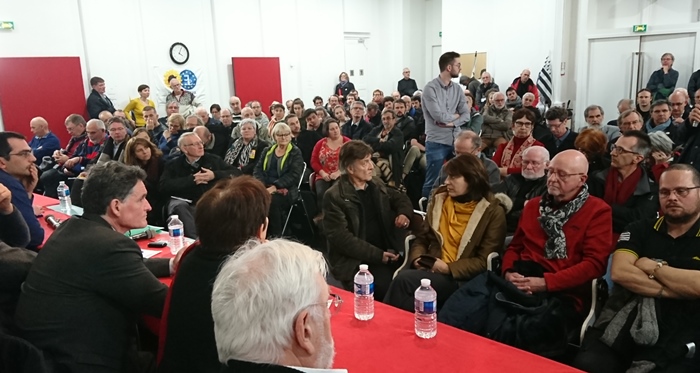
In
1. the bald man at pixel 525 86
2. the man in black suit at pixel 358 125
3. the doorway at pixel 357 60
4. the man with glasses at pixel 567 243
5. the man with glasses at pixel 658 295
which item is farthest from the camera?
the doorway at pixel 357 60

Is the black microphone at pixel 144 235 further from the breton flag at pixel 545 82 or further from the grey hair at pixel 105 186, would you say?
the breton flag at pixel 545 82

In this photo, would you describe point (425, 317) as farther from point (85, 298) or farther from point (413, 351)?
point (85, 298)

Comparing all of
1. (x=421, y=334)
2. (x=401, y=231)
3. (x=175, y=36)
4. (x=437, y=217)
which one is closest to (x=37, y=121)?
(x=175, y=36)

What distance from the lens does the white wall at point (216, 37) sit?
8.62m

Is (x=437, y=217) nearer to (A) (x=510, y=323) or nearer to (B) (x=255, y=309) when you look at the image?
(A) (x=510, y=323)

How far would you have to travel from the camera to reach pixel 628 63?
9.21 metres

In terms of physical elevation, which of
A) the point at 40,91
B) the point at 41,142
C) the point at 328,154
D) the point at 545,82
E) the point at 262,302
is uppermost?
the point at 40,91

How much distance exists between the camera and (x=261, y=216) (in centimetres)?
200

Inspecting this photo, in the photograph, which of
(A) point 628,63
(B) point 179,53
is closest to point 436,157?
(A) point 628,63

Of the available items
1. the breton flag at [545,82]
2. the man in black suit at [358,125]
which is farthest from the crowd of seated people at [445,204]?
the breton flag at [545,82]

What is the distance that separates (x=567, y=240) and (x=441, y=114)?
9.22ft

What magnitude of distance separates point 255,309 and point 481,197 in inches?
83.1

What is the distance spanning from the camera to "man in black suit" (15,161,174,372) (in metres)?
1.87

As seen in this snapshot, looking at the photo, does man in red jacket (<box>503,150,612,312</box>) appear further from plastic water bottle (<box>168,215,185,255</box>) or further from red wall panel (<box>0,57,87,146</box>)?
red wall panel (<box>0,57,87,146</box>)
